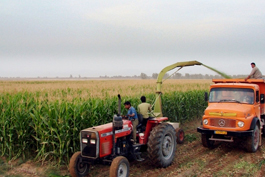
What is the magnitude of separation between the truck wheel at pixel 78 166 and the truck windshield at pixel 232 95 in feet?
18.3

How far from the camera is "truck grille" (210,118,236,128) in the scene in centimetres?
871

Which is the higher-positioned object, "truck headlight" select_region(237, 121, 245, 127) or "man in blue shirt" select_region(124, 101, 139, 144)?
"man in blue shirt" select_region(124, 101, 139, 144)

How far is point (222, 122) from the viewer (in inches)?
348

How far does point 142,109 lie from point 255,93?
4566mm

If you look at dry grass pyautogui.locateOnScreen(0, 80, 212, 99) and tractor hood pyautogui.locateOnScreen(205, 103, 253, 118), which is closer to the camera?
tractor hood pyautogui.locateOnScreen(205, 103, 253, 118)

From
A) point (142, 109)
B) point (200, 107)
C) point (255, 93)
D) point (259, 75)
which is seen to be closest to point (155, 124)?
point (142, 109)

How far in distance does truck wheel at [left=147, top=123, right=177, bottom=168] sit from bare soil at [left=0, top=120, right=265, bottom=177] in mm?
285

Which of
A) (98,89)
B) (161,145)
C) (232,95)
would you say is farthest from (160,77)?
(98,89)

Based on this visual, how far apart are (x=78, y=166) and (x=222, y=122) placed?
5.10m

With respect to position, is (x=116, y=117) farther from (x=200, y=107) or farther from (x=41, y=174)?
(x=200, y=107)

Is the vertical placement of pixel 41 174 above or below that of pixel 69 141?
below

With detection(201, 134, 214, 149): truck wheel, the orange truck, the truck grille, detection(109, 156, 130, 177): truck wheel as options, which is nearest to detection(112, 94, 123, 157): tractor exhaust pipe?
detection(109, 156, 130, 177): truck wheel

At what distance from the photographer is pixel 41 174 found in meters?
7.55

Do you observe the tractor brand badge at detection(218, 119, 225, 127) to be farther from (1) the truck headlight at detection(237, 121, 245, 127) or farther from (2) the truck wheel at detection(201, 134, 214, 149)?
(2) the truck wheel at detection(201, 134, 214, 149)
